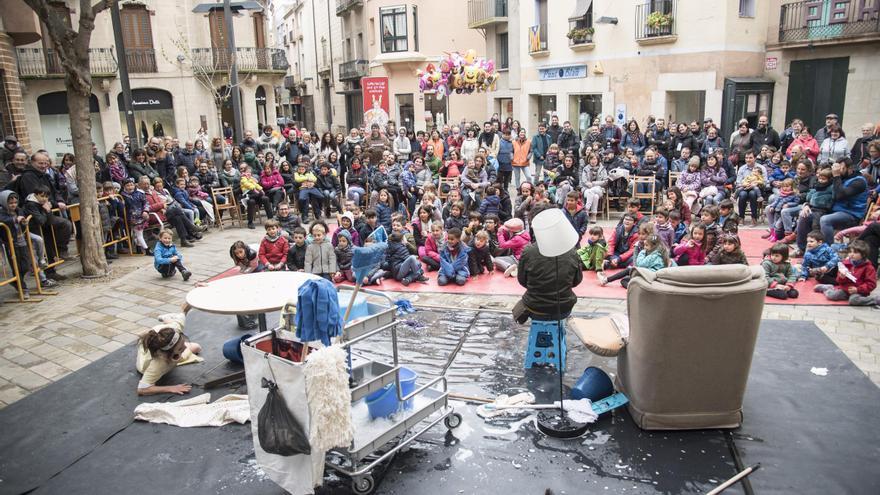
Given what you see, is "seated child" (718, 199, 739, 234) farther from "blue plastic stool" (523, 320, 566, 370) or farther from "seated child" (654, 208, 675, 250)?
"blue plastic stool" (523, 320, 566, 370)

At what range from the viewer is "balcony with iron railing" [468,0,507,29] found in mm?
25688

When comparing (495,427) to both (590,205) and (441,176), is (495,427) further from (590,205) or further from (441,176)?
(441,176)

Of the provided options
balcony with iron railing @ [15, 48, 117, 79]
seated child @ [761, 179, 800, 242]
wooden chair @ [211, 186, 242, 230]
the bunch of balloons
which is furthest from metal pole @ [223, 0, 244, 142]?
seated child @ [761, 179, 800, 242]

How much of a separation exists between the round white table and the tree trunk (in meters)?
4.25

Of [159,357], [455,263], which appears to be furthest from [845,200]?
[159,357]

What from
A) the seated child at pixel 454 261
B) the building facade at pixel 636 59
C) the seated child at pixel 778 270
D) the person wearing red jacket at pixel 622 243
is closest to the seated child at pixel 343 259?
the seated child at pixel 454 261

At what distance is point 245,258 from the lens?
860 centimetres

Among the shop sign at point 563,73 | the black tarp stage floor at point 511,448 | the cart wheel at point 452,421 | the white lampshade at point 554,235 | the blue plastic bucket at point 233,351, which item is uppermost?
the shop sign at point 563,73

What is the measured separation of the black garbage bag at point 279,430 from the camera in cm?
385

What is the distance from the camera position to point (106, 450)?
4.89m

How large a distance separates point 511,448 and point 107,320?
5.58 meters

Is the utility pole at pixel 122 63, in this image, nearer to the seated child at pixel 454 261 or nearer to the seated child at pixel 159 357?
the seated child at pixel 454 261

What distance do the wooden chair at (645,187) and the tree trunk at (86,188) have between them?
9423mm

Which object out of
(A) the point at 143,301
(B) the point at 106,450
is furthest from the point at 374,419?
(A) the point at 143,301
